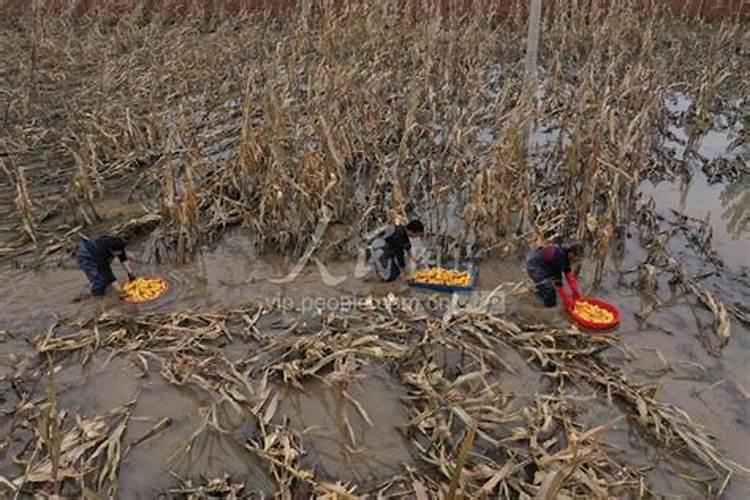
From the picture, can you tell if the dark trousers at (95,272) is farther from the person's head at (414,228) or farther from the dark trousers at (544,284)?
the dark trousers at (544,284)

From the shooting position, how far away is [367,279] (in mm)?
6797

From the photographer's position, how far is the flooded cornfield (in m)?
4.48

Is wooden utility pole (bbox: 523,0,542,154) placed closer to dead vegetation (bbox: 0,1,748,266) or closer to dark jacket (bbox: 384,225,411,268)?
dead vegetation (bbox: 0,1,748,266)

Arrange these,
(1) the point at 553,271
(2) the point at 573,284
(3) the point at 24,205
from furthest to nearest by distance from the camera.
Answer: (3) the point at 24,205
(1) the point at 553,271
(2) the point at 573,284

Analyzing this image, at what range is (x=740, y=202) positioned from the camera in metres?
Answer: 8.45

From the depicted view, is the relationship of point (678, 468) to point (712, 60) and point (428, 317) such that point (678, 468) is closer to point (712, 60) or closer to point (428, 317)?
point (428, 317)

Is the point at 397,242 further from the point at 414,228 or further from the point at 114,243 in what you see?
the point at 114,243

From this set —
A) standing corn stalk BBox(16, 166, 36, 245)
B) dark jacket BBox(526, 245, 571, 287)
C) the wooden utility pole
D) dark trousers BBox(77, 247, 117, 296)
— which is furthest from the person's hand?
standing corn stalk BBox(16, 166, 36, 245)

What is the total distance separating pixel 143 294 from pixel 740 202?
737cm

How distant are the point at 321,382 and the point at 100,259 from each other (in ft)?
8.73

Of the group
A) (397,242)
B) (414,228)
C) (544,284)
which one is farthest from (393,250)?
(544,284)

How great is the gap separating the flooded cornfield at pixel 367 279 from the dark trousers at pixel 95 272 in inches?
8.9

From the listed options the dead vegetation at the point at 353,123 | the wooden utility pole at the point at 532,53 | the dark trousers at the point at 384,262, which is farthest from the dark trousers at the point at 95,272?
the wooden utility pole at the point at 532,53

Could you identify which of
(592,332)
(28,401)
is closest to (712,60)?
(592,332)
